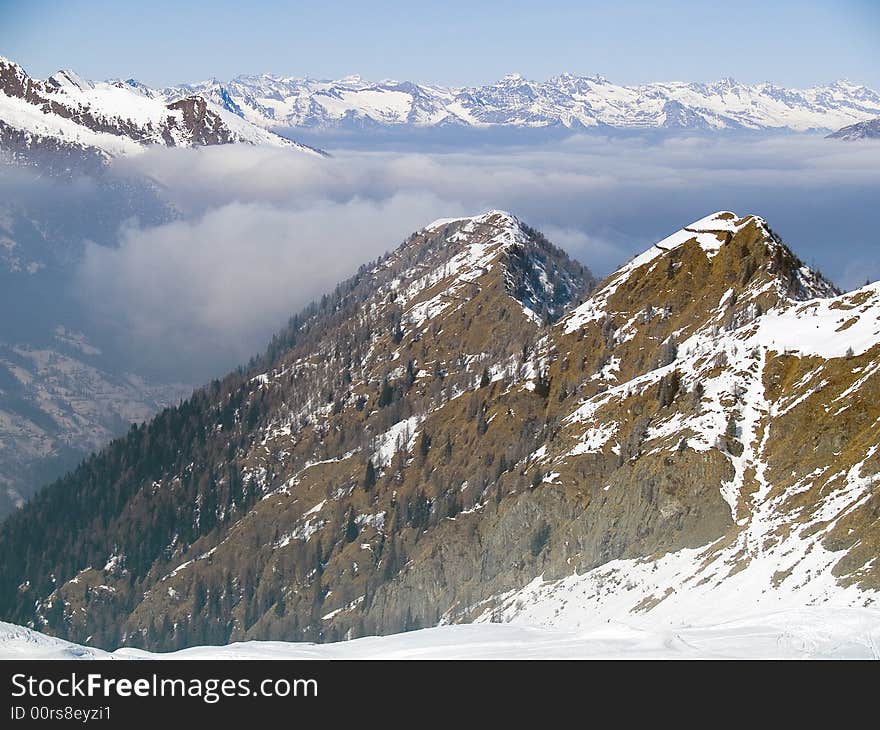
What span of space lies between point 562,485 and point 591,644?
223 feet

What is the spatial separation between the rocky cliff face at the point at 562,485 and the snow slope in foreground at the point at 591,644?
51.4 ft

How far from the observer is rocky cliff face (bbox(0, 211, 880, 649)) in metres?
79.0

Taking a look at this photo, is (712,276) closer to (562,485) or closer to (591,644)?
(562,485)

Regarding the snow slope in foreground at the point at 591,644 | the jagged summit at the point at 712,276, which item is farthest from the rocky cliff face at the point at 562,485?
the snow slope in foreground at the point at 591,644

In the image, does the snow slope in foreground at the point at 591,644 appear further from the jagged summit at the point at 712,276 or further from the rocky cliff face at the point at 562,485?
the jagged summit at the point at 712,276

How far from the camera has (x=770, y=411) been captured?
302ft

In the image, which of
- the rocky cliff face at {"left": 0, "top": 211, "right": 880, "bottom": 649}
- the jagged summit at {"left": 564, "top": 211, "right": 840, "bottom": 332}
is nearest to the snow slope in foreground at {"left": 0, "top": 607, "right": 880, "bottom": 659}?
the rocky cliff face at {"left": 0, "top": 211, "right": 880, "bottom": 649}

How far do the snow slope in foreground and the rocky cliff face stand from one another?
15.7 meters

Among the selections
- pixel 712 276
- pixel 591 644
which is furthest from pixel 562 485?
pixel 591 644
